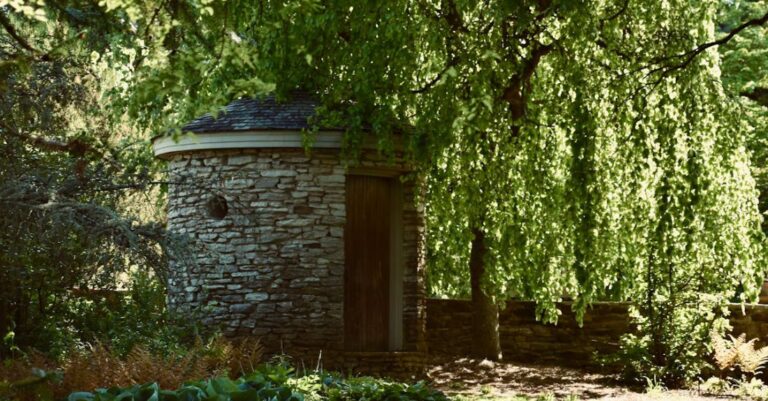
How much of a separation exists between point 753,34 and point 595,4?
778 centimetres

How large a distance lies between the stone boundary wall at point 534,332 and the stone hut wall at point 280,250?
359cm

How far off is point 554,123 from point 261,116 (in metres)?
3.11

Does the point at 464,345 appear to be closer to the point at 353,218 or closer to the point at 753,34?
the point at 353,218

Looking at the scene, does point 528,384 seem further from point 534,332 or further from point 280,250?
point 280,250

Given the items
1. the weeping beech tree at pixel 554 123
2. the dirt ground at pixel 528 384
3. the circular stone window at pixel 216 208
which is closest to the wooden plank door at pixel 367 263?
the weeping beech tree at pixel 554 123

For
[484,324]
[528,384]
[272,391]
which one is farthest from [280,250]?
[272,391]

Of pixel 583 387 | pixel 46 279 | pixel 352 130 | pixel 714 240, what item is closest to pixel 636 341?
pixel 583 387

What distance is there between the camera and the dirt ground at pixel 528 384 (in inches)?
459

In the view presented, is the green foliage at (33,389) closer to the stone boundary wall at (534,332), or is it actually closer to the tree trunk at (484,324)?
the tree trunk at (484,324)

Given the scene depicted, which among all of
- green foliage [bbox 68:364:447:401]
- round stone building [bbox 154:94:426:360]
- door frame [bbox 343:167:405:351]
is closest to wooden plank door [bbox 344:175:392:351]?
door frame [bbox 343:167:405:351]

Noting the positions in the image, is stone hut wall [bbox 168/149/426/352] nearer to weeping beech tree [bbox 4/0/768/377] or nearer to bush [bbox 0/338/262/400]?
weeping beech tree [bbox 4/0/768/377]

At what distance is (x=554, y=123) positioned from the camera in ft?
38.1

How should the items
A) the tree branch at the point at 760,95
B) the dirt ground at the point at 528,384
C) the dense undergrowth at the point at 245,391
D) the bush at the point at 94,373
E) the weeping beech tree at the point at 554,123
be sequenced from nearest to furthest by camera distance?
the dense undergrowth at the point at 245,391 → the bush at the point at 94,373 → the weeping beech tree at the point at 554,123 → the dirt ground at the point at 528,384 → the tree branch at the point at 760,95

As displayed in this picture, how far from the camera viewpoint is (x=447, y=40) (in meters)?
10.8
